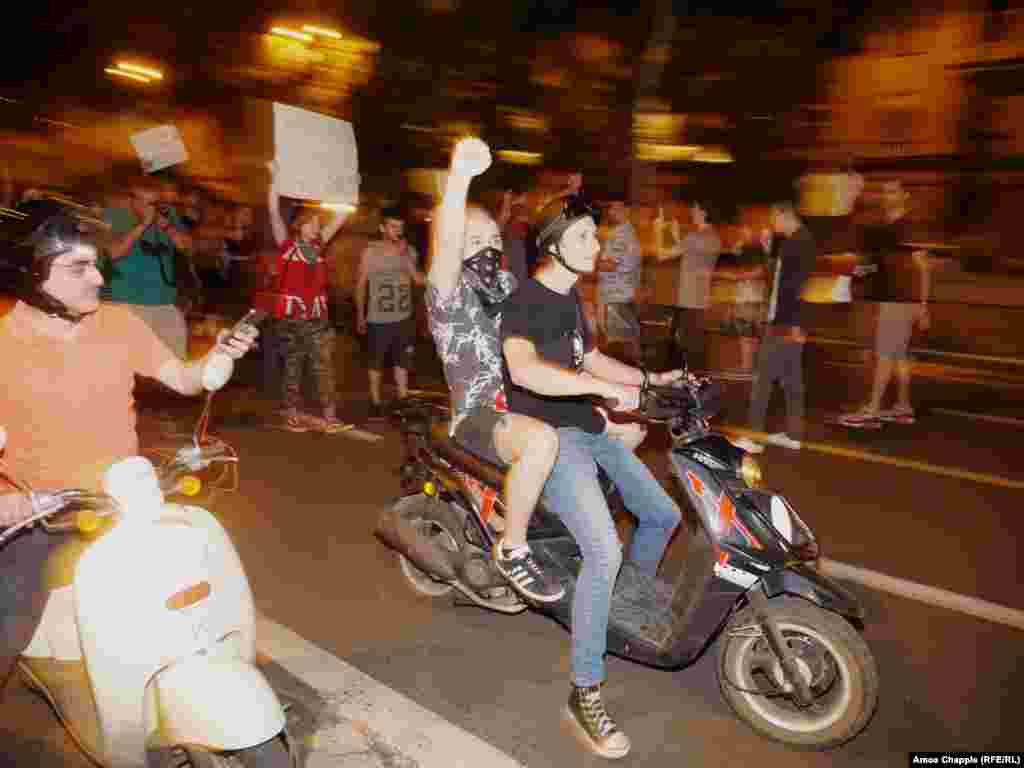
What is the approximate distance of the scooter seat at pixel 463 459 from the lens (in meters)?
3.82

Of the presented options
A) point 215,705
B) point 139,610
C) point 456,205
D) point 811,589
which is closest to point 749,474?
point 811,589

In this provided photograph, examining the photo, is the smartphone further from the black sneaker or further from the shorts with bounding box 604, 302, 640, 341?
the black sneaker

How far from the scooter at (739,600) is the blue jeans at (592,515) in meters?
0.18

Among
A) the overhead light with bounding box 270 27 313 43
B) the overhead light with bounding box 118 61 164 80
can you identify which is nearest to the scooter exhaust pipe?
the overhead light with bounding box 270 27 313 43

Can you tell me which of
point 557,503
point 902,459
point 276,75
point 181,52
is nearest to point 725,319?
point 902,459

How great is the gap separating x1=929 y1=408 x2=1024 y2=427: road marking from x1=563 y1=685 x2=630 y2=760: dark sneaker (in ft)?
23.4

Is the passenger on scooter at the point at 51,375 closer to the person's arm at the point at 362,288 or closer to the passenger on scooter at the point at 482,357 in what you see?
the passenger on scooter at the point at 482,357

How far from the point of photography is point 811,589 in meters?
3.16

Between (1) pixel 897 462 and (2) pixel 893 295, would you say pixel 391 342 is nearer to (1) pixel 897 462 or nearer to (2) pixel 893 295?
(1) pixel 897 462

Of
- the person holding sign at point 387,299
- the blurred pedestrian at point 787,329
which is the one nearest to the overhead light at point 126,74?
the person holding sign at point 387,299

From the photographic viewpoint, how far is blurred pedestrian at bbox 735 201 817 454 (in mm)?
7402

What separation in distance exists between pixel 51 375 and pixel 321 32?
1449 centimetres

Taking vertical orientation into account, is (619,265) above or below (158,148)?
below

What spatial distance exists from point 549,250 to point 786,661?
177 cm
